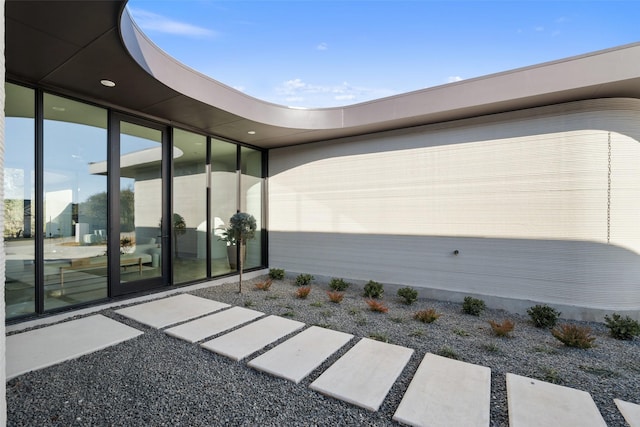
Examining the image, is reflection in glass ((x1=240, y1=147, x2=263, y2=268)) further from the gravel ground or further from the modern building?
the gravel ground

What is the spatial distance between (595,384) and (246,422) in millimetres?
2759

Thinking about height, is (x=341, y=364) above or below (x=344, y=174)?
below

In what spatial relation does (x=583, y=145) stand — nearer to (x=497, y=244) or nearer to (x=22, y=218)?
(x=497, y=244)

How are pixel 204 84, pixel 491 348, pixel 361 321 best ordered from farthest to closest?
pixel 204 84, pixel 361 321, pixel 491 348

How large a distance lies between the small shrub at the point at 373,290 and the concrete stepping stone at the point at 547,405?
8.63ft

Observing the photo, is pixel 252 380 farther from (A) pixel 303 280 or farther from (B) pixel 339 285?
(A) pixel 303 280

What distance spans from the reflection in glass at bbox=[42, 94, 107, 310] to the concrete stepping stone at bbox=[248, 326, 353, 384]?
2959 mm

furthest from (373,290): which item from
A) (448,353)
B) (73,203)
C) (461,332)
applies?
(73,203)

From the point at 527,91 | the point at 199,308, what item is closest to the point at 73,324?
the point at 199,308

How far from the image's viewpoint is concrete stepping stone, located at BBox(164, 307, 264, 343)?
10.3 feet

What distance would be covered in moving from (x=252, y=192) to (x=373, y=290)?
11.2ft

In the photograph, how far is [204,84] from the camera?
396 cm

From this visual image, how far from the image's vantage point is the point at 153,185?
15.5 ft

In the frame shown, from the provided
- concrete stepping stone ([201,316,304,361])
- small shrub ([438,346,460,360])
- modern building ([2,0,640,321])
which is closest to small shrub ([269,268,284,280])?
modern building ([2,0,640,321])
